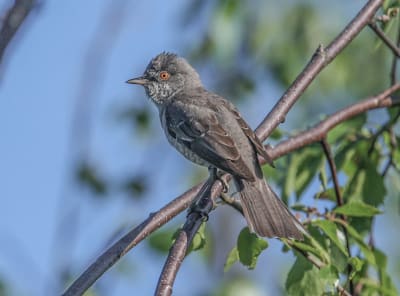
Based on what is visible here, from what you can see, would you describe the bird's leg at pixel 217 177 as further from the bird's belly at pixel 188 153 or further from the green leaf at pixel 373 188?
the green leaf at pixel 373 188

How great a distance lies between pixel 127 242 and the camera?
3.93 metres

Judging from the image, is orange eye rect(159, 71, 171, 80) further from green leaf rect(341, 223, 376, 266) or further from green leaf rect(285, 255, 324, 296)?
green leaf rect(285, 255, 324, 296)

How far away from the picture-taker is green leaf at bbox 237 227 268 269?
412cm

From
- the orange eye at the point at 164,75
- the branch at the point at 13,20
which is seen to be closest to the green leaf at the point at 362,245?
the branch at the point at 13,20

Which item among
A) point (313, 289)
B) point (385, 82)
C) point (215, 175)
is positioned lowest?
point (313, 289)

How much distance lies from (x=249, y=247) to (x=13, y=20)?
5.73 feet

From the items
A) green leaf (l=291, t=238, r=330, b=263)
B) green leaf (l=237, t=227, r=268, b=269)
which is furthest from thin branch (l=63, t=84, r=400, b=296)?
green leaf (l=291, t=238, r=330, b=263)

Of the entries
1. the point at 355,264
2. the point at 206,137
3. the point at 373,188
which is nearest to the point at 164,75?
the point at 206,137

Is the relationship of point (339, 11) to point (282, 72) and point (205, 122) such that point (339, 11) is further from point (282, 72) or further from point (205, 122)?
point (205, 122)

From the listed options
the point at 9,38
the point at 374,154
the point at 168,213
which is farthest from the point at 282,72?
the point at 9,38

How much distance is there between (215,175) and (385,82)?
582cm

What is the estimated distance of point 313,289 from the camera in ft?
13.7

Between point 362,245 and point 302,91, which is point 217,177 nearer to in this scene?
point 302,91

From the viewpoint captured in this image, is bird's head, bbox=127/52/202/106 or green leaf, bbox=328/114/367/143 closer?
green leaf, bbox=328/114/367/143
